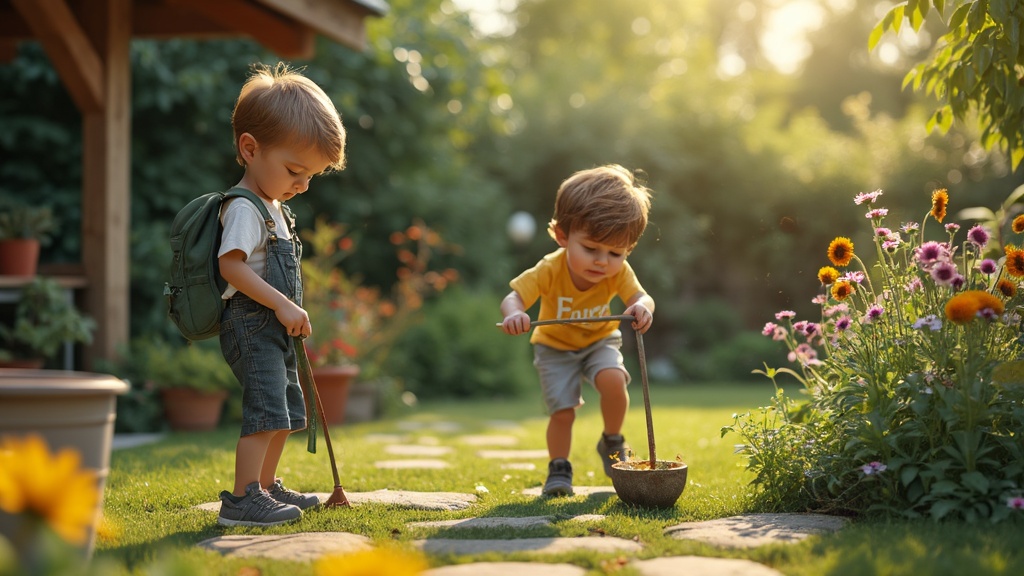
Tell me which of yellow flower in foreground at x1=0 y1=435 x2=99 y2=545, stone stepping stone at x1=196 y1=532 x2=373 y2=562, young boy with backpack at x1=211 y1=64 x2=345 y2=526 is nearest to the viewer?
yellow flower in foreground at x1=0 y1=435 x2=99 y2=545

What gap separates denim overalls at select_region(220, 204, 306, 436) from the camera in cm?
291

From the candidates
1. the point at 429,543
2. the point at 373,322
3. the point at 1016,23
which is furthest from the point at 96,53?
the point at 1016,23

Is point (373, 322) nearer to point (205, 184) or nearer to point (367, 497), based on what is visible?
point (205, 184)

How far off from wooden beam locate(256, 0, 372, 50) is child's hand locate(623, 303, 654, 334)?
3.25m

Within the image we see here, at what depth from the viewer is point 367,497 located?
3.37m

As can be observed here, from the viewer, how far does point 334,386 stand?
632 centimetres

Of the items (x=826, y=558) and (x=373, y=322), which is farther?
(x=373, y=322)

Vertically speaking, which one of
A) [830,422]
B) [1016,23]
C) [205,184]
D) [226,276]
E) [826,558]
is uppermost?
[205,184]

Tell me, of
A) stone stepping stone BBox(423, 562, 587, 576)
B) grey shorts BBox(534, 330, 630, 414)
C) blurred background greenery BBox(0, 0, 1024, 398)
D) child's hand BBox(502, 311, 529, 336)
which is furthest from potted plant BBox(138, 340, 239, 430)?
stone stepping stone BBox(423, 562, 587, 576)

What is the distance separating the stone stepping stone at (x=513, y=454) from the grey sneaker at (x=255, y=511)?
188cm

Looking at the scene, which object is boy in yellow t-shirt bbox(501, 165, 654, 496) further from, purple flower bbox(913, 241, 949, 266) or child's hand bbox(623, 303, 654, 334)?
purple flower bbox(913, 241, 949, 266)

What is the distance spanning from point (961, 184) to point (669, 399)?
689 cm

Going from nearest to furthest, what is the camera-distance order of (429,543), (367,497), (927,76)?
(429,543)
(367,497)
(927,76)

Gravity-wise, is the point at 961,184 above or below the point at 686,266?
above
